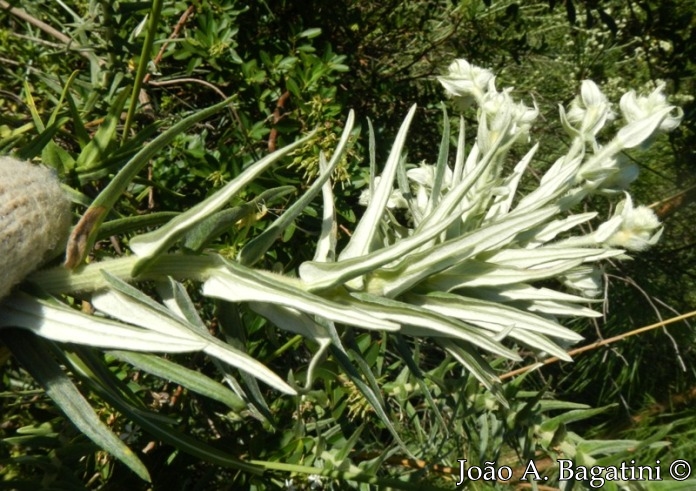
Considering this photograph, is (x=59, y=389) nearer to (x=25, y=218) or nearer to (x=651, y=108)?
(x=25, y=218)

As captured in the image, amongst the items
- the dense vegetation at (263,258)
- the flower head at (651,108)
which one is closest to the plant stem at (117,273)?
the dense vegetation at (263,258)

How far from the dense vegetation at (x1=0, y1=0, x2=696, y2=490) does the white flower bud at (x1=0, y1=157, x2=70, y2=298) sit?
0.04 m

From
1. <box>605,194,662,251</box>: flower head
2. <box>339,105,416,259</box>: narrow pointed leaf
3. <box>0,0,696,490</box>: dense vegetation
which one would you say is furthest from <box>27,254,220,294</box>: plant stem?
<box>605,194,662,251</box>: flower head

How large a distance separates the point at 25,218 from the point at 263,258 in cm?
78

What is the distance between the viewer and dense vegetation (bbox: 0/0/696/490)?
67 centimetres

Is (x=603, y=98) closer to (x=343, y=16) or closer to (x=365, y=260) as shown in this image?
(x=365, y=260)

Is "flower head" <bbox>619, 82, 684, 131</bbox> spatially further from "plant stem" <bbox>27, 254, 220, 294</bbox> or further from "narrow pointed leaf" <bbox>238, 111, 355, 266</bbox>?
"plant stem" <bbox>27, 254, 220, 294</bbox>

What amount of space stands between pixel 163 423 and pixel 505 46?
5.19 ft

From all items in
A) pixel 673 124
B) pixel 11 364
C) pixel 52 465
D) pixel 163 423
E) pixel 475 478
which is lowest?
pixel 475 478

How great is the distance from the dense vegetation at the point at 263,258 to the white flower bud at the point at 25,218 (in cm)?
4

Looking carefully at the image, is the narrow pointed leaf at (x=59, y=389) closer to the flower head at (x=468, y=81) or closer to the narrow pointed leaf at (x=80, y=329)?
the narrow pointed leaf at (x=80, y=329)

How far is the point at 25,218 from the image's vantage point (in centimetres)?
50

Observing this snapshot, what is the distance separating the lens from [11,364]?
4.04 feet

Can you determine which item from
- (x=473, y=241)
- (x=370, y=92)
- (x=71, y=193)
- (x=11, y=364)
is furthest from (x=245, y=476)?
(x=370, y=92)
